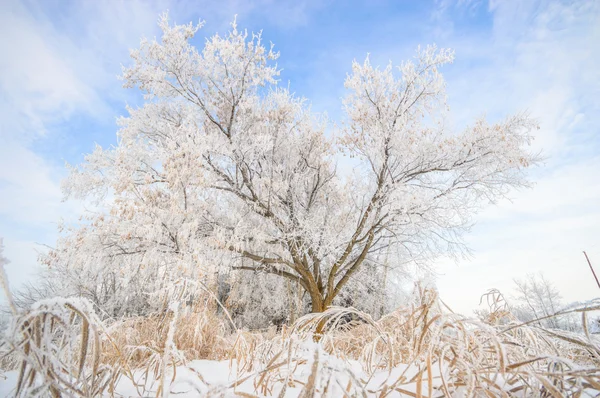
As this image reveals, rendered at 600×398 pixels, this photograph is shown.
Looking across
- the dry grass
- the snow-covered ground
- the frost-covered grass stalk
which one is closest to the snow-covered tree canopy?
the frost-covered grass stalk

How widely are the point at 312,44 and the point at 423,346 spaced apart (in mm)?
30655

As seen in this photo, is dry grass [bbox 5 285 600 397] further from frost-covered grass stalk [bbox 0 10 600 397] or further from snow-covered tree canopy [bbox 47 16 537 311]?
snow-covered tree canopy [bbox 47 16 537 311]

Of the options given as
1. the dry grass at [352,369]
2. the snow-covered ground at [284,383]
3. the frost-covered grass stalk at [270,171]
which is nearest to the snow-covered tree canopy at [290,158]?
the frost-covered grass stalk at [270,171]

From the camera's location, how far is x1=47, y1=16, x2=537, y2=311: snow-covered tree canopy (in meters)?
8.43

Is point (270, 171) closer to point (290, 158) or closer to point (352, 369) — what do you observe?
point (290, 158)

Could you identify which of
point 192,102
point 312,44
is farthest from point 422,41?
point 312,44

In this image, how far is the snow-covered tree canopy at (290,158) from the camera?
27.7ft

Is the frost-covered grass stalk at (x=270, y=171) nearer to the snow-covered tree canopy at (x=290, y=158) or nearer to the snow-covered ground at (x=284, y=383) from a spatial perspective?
the snow-covered tree canopy at (x=290, y=158)

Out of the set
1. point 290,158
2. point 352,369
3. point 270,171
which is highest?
point 290,158

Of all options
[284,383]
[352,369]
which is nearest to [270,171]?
[352,369]

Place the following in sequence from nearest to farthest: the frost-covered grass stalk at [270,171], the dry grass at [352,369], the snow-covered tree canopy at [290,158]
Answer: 1. the dry grass at [352,369]
2. the frost-covered grass stalk at [270,171]
3. the snow-covered tree canopy at [290,158]

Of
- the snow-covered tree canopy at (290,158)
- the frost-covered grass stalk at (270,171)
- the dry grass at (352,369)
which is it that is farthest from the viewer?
the snow-covered tree canopy at (290,158)

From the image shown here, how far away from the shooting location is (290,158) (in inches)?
406

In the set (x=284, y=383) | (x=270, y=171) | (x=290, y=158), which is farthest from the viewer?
(x=290, y=158)
